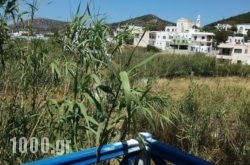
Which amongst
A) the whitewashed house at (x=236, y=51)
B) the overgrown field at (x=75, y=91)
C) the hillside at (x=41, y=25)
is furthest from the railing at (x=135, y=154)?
the whitewashed house at (x=236, y=51)

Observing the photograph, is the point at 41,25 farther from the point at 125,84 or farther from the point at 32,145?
the point at 125,84

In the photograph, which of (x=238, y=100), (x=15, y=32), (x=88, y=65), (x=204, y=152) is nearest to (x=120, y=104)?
(x=88, y=65)

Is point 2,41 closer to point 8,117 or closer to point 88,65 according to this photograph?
point 8,117

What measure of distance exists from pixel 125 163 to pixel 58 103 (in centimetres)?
43

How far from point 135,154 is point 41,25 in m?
1.46

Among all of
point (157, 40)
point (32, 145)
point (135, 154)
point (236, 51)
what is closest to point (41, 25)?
point (32, 145)

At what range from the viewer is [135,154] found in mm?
1620

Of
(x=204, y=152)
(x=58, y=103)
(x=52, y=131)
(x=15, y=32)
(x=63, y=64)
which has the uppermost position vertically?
(x=15, y=32)

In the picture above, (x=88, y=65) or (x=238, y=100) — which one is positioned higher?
(x=88, y=65)

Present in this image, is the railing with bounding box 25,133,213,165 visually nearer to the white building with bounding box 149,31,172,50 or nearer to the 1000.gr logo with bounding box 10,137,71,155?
the 1000.gr logo with bounding box 10,137,71,155

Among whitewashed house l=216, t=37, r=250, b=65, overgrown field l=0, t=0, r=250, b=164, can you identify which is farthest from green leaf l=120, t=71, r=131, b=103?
whitewashed house l=216, t=37, r=250, b=65

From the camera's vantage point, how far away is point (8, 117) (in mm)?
2324

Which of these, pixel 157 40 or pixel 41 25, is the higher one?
pixel 41 25

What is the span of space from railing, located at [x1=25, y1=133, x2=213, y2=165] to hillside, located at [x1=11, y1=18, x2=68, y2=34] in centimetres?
109
